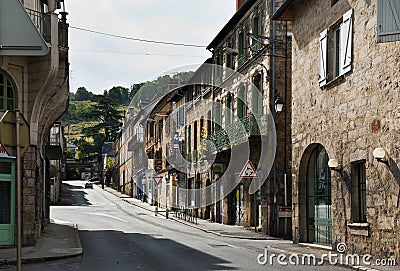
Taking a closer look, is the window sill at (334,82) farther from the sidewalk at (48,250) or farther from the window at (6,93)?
the window at (6,93)

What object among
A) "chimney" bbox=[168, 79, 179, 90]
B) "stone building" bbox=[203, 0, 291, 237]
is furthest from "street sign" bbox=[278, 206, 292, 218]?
"chimney" bbox=[168, 79, 179, 90]

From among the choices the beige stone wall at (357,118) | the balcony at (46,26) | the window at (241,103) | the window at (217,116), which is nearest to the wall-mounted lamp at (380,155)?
the beige stone wall at (357,118)

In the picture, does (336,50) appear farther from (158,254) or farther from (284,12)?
(158,254)

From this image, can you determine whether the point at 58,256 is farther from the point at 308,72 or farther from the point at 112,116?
the point at 112,116

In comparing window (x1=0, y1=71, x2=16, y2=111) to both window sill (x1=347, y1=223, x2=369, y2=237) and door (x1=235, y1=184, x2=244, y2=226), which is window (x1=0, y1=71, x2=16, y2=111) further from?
door (x1=235, y1=184, x2=244, y2=226)

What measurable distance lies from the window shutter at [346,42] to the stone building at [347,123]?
0.08ft

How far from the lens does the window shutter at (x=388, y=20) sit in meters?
13.9

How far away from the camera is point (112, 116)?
10912 cm

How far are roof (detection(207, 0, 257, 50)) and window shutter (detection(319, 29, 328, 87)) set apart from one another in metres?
9.81

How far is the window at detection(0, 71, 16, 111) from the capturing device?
19781 millimetres

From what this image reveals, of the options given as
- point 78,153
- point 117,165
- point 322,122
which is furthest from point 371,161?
point 78,153

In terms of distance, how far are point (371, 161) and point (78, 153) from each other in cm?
11021

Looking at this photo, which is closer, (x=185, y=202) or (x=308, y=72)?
(x=308, y=72)

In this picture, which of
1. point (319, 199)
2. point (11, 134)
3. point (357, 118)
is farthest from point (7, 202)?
point (11, 134)
